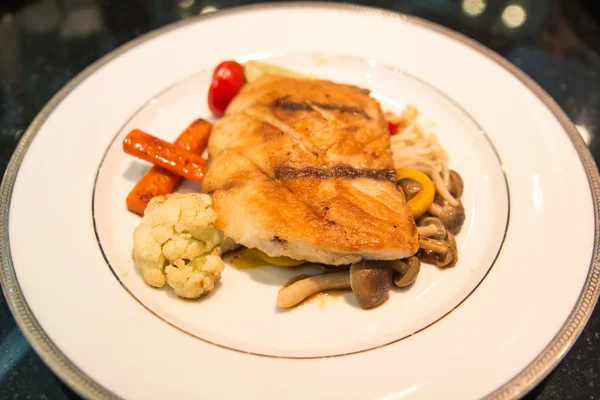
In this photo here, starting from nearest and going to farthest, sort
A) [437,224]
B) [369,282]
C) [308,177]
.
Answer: [369,282] < [308,177] < [437,224]

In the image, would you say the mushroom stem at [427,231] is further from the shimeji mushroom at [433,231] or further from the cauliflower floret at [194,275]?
the cauliflower floret at [194,275]

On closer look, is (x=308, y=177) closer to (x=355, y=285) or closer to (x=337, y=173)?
(x=337, y=173)

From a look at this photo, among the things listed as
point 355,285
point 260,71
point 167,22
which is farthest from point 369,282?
point 167,22

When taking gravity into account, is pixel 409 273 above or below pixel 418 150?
below

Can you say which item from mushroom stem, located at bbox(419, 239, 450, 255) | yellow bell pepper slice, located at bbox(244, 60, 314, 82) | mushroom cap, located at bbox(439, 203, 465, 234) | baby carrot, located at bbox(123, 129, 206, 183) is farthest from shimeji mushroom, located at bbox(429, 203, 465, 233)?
yellow bell pepper slice, located at bbox(244, 60, 314, 82)

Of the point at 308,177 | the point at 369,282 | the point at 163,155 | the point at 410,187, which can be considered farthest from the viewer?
the point at 163,155

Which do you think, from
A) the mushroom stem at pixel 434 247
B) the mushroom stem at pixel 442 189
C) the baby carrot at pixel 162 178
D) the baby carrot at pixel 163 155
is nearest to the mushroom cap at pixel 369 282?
the mushroom stem at pixel 434 247
